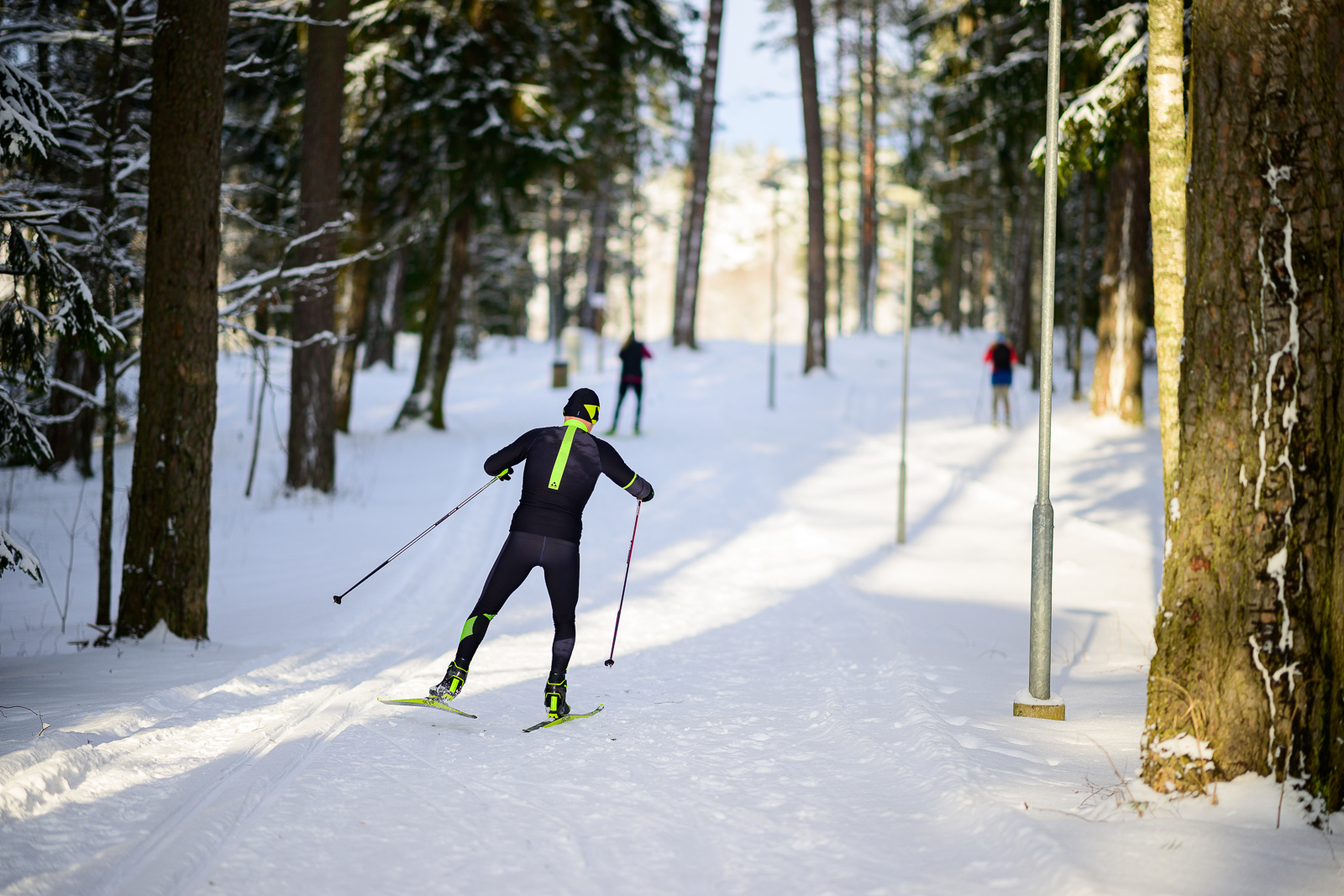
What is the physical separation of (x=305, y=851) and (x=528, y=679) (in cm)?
310

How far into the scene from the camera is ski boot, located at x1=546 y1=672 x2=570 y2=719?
6000mm

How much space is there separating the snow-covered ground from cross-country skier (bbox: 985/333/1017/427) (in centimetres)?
580

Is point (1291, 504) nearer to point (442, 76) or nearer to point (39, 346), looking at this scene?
point (39, 346)

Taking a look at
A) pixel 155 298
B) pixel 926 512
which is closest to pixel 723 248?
pixel 926 512

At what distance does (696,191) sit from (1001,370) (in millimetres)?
13569

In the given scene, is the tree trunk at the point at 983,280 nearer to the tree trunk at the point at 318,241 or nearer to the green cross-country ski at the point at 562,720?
the tree trunk at the point at 318,241

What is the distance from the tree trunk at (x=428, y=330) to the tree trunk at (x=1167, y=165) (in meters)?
14.5

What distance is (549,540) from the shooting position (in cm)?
612

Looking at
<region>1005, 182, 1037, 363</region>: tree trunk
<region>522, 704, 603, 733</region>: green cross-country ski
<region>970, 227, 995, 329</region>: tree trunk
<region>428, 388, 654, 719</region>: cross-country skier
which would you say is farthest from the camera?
<region>970, 227, 995, 329</region>: tree trunk

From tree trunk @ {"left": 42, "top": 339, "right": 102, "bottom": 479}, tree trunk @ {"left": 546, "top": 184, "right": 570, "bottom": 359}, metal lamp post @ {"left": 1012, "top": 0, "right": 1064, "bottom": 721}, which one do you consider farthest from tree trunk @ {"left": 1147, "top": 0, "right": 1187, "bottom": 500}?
tree trunk @ {"left": 546, "top": 184, "right": 570, "bottom": 359}

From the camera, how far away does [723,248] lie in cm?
10312

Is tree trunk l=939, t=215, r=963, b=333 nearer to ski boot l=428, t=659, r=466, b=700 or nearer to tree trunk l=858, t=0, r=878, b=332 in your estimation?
tree trunk l=858, t=0, r=878, b=332

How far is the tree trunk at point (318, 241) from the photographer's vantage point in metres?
14.1

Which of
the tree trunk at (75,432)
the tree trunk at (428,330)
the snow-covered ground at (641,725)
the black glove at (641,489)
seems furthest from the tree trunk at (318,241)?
the black glove at (641,489)
